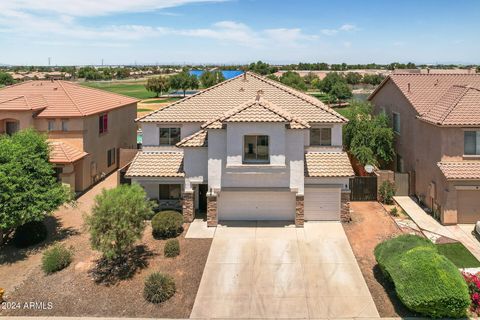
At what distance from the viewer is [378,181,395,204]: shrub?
25.0m

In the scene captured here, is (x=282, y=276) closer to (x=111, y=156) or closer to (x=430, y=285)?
(x=430, y=285)

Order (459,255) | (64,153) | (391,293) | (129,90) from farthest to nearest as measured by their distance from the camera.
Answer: (129,90) → (64,153) → (459,255) → (391,293)

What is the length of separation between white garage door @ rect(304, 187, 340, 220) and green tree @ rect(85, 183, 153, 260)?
9.57 meters

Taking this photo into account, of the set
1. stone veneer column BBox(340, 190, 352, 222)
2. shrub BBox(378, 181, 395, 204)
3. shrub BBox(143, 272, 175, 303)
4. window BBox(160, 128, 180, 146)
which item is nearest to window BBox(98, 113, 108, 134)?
window BBox(160, 128, 180, 146)

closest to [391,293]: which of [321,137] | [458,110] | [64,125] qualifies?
[321,137]

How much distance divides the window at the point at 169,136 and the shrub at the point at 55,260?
913cm

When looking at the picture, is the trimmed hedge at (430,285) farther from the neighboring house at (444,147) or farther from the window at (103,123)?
the window at (103,123)

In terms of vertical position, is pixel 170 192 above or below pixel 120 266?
above

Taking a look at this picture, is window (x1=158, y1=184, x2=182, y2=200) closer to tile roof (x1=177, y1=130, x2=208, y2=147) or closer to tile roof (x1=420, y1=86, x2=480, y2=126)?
tile roof (x1=177, y1=130, x2=208, y2=147)

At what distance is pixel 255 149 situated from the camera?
20.7 m

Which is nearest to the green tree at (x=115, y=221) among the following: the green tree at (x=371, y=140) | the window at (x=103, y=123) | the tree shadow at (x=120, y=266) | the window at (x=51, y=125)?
the tree shadow at (x=120, y=266)

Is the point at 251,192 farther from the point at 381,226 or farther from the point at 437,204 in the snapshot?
the point at 437,204

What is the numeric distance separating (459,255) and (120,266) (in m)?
15.1

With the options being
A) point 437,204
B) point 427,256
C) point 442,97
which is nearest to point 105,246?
point 427,256
